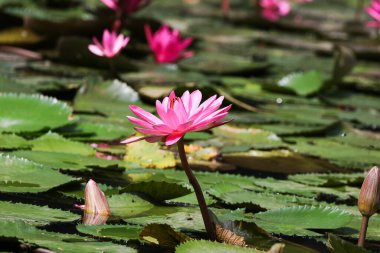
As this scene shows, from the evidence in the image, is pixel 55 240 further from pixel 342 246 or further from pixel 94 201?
pixel 342 246

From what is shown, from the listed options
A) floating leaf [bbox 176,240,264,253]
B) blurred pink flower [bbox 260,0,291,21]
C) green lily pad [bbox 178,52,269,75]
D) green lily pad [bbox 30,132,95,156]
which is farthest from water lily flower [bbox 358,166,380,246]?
blurred pink flower [bbox 260,0,291,21]

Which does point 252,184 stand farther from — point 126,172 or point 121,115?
point 121,115

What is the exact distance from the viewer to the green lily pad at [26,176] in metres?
1.54

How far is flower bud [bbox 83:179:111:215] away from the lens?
139cm

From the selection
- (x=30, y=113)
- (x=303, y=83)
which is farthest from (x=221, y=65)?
(x=30, y=113)

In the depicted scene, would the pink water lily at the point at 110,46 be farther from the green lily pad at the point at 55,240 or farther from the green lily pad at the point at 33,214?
the green lily pad at the point at 55,240

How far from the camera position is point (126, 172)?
1.80 m

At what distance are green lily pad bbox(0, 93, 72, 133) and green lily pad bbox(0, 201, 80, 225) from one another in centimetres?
61

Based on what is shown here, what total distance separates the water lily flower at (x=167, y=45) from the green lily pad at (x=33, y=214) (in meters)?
1.63

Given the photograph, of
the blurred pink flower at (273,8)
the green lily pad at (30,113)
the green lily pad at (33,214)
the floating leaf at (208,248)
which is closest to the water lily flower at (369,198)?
the floating leaf at (208,248)

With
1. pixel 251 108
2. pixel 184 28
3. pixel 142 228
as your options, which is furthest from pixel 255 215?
pixel 184 28

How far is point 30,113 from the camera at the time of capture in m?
2.08

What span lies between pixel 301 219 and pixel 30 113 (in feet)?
2.85

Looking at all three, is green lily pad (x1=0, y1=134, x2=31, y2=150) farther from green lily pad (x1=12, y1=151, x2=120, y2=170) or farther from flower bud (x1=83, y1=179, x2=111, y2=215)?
flower bud (x1=83, y1=179, x2=111, y2=215)
